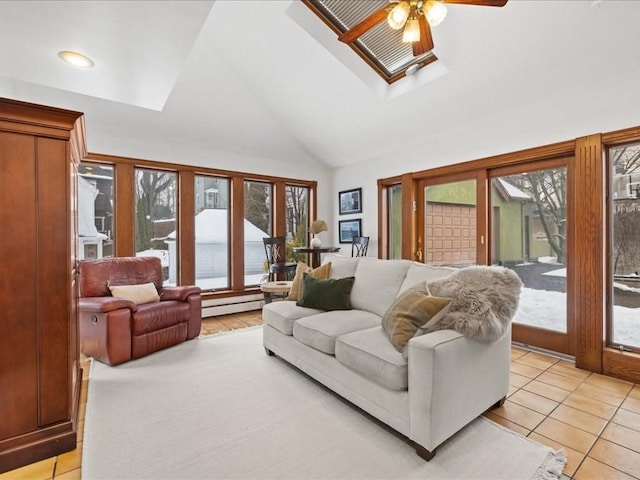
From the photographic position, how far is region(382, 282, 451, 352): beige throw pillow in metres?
1.85

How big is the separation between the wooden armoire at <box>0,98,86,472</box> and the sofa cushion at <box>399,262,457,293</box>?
2.24m

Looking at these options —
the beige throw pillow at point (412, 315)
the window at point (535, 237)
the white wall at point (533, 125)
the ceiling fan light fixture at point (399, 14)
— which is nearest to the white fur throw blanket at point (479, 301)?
the beige throw pillow at point (412, 315)

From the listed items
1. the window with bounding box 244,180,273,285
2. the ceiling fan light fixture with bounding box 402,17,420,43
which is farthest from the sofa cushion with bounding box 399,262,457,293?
the window with bounding box 244,180,273,285

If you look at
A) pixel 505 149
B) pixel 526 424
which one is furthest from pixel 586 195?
pixel 526 424

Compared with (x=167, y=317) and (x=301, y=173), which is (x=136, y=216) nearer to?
(x=167, y=317)

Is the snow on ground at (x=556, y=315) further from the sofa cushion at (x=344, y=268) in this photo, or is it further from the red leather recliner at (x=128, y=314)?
the red leather recliner at (x=128, y=314)

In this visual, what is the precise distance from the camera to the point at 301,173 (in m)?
5.52

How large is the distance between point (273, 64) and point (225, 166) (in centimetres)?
166

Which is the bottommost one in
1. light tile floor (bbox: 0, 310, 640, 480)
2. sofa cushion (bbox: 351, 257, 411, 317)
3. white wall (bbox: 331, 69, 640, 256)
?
light tile floor (bbox: 0, 310, 640, 480)

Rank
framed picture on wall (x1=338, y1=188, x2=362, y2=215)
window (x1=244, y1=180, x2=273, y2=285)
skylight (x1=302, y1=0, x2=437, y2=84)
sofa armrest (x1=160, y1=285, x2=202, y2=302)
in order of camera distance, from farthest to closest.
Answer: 1. framed picture on wall (x1=338, y1=188, x2=362, y2=215)
2. window (x1=244, y1=180, x2=273, y2=285)
3. sofa armrest (x1=160, y1=285, x2=202, y2=302)
4. skylight (x1=302, y1=0, x2=437, y2=84)

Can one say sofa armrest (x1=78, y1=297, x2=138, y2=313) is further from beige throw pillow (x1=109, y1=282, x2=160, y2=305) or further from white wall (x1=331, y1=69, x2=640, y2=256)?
white wall (x1=331, y1=69, x2=640, y2=256)

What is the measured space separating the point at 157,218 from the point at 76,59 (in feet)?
7.42

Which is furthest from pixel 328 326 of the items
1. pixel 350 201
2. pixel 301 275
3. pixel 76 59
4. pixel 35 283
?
pixel 350 201

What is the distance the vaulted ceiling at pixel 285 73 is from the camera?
2.13 m
